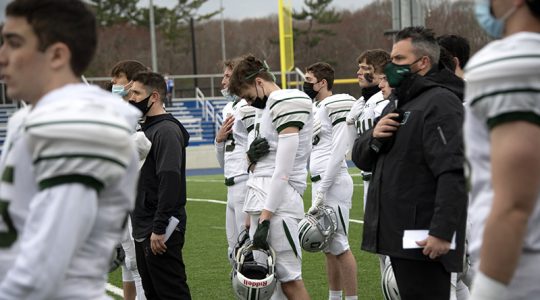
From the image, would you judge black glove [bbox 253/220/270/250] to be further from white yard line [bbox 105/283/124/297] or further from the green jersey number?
the green jersey number

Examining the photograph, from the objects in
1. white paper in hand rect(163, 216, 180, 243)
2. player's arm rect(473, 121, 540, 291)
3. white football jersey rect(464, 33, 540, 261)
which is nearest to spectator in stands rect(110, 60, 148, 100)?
white paper in hand rect(163, 216, 180, 243)

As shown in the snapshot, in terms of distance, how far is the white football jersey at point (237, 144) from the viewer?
7941 millimetres

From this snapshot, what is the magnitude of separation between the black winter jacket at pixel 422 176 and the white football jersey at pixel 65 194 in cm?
214

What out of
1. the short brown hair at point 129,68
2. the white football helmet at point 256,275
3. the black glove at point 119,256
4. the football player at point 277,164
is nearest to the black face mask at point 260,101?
the football player at point 277,164

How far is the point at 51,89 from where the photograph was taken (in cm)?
262

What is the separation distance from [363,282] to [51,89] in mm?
6549

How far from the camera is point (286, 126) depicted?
5984mm

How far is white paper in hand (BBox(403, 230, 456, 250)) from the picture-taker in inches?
179

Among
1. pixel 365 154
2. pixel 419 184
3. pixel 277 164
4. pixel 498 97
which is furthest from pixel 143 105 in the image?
pixel 498 97

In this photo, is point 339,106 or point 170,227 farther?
point 339,106

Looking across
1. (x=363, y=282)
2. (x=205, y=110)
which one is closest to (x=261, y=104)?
(x=363, y=282)

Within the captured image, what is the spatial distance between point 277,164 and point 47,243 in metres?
3.67

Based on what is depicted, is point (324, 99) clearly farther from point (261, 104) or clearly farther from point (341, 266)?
point (261, 104)

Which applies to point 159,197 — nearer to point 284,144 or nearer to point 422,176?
point 284,144
